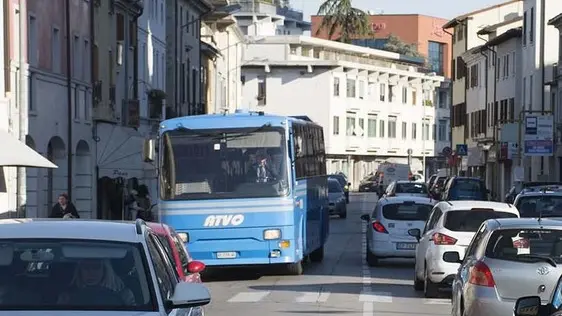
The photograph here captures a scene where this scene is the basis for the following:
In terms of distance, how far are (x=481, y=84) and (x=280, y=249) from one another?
60569 millimetres

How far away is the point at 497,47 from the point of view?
77.8m

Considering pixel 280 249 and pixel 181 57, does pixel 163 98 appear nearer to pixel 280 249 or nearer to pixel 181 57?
pixel 181 57

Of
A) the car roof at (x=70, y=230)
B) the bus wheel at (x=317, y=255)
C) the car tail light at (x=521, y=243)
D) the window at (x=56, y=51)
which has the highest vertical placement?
the window at (x=56, y=51)

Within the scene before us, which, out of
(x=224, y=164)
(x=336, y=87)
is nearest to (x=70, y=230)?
(x=224, y=164)

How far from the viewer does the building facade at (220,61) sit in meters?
78.1

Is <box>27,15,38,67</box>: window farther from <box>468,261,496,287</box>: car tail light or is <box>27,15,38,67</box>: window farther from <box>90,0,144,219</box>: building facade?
<box>468,261,496,287</box>: car tail light

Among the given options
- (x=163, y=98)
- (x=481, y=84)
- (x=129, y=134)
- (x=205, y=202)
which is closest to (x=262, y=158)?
(x=205, y=202)

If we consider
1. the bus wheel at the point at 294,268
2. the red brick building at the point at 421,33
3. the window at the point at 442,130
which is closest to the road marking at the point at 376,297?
the bus wheel at the point at 294,268

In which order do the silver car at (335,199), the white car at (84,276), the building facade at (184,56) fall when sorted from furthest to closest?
the building facade at (184,56)
the silver car at (335,199)
the white car at (84,276)

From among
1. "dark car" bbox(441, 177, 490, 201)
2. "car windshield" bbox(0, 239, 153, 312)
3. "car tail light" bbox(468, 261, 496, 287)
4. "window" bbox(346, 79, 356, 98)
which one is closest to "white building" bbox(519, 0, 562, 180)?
"dark car" bbox(441, 177, 490, 201)

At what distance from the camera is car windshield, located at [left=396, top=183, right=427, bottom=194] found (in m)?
51.3

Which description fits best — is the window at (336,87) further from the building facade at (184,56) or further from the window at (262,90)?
the building facade at (184,56)

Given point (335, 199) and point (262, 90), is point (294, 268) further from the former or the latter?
point (262, 90)

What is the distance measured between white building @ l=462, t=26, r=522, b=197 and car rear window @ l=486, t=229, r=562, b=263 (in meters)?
53.0
